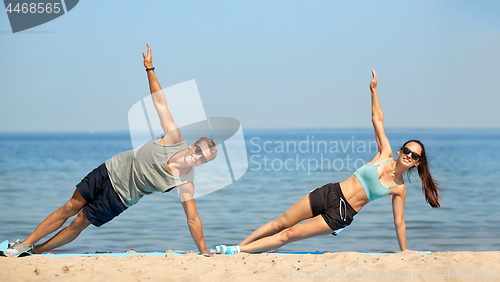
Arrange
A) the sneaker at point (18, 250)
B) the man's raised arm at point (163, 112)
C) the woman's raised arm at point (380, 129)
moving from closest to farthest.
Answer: the man's raised arm at point (163, 112)
the sneaker at point (18, 250)
the woman's raised arm at point (380, 129)

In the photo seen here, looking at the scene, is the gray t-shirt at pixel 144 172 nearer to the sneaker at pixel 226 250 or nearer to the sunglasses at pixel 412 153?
the sneaker at pixel 226 250

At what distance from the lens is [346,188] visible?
177 inches

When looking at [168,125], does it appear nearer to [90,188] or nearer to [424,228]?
[90,188]

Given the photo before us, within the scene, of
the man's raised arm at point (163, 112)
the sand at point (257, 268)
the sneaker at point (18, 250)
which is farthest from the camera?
the sneaker at point (18, 250)

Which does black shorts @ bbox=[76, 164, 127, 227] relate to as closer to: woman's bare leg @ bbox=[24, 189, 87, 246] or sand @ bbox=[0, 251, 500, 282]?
woman's bare leg @ bbox=[24, 189, 87, 246]

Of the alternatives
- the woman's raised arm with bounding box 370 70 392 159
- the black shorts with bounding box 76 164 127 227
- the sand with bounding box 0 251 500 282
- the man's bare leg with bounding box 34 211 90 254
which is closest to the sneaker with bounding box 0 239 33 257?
the man's bare leg with bounding box 34 211 90 254

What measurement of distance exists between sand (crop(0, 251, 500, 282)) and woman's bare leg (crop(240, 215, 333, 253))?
11.6 inches

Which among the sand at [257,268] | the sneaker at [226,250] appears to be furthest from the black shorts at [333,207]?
the sneaker at [226,250]

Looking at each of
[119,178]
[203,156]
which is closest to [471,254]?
[203,156]

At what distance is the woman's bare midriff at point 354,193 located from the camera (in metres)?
4.46

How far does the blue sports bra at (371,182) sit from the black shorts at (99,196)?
264 centimetres

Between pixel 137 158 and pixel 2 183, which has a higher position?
pixel 137 158

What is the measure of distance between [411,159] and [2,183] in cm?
1419

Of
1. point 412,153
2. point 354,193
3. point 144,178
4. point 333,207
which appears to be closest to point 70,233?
point 144,178
